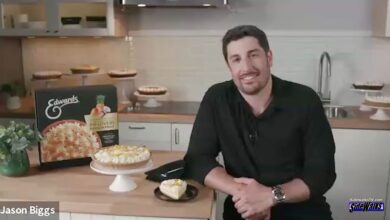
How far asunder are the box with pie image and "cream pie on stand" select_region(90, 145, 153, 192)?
17cm

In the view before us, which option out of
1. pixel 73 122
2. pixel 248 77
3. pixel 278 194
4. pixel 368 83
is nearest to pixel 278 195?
pixel 278 194

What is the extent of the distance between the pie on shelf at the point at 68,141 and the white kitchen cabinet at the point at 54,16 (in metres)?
1.47

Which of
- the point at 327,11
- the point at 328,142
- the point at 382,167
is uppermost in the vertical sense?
the point at 327,11

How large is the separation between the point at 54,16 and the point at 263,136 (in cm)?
195

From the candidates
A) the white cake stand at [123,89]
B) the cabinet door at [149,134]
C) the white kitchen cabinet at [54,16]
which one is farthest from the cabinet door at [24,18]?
the cabinet door at [149,134]

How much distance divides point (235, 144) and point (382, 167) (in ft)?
4.86

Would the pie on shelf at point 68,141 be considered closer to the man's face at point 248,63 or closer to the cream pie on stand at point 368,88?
the man's face at point 248,63

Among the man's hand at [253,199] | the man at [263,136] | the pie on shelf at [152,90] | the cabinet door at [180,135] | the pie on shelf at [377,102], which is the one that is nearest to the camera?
the man's hand at [253,199]

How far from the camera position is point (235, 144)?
173 cm

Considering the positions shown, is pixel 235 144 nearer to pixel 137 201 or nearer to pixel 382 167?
pixel 137 201

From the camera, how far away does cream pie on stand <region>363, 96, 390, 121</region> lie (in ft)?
8.87

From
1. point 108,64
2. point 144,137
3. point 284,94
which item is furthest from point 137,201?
point 108,64

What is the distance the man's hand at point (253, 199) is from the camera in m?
1.54

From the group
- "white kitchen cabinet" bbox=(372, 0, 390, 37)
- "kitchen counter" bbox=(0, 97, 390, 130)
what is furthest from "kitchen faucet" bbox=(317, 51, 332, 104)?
"white kitchen cabinet" bbox=(372, 0, 390, 37)
